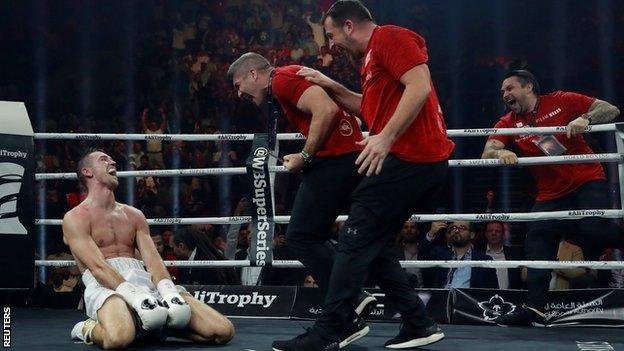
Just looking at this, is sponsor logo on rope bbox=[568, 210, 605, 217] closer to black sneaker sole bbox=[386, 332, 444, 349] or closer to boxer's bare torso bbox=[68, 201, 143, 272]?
black sneaker sole bbox=[386, 332, 444, 349]

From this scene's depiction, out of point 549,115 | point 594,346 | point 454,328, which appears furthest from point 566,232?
point 594,346

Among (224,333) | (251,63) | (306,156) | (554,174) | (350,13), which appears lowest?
(224,333)

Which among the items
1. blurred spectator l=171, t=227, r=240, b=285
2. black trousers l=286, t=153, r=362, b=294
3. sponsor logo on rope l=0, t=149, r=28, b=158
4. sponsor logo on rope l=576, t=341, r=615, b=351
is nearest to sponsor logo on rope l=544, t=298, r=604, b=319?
sponsor logo on rope l=576, t=341, r=615, b=351

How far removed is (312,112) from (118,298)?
108cm

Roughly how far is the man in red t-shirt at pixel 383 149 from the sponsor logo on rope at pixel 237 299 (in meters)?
1.46

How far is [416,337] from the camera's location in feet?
10.4

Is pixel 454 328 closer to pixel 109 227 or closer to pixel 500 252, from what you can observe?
pixel 500 252

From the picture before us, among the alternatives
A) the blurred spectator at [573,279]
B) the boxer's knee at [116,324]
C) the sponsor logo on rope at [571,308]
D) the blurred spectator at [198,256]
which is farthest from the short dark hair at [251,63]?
the blurred spectator at [573,279]

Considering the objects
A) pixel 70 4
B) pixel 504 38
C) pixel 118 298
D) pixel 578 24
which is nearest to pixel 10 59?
pixel 70 4

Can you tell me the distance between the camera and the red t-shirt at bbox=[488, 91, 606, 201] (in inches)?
162

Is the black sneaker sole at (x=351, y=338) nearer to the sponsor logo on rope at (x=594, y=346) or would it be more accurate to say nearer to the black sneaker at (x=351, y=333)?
the black sneaker at (x=351, y=333)

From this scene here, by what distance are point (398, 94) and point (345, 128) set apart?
1.48ft

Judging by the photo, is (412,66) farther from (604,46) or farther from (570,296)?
(604,46)

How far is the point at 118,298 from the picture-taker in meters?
3.40
